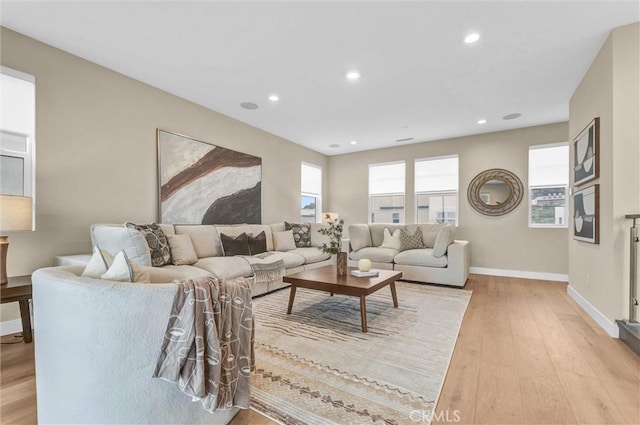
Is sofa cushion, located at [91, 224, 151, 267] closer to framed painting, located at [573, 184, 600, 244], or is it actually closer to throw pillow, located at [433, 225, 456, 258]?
throw pillow, located at [433, 225, 456, 258]

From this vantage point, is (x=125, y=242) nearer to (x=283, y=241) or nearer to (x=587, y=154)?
(x=283, y=241)

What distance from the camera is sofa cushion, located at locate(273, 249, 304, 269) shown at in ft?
13.7

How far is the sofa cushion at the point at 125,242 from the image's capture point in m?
2.70

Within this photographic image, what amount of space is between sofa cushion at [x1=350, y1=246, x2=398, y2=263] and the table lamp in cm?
437

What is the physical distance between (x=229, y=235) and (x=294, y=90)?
2194 mm

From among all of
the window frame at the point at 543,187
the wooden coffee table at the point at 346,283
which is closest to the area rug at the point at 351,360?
the wooden coffee table at the point at 346,283

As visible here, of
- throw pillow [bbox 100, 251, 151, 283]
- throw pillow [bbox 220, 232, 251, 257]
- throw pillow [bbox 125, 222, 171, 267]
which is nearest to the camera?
throw pillow [bbox 100, 251, 151, 283]

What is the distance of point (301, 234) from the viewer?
206 inches

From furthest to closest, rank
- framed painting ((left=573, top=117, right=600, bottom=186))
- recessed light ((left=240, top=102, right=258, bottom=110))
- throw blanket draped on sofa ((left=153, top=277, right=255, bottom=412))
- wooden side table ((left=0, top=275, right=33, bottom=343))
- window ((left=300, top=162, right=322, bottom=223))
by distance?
window ((left=300, top=162, right=322, bottom=223)) → recessed light ((left=240, top=102, right=258, bottom=110)) → framed painting ((left=573, top=117, right=600, bottom=186)) → wooden side table ((left=0, top=275, right=33, bottom=343)) → throw blanket draped on sofa ((left=153, top=277, right=255, bottom=412))

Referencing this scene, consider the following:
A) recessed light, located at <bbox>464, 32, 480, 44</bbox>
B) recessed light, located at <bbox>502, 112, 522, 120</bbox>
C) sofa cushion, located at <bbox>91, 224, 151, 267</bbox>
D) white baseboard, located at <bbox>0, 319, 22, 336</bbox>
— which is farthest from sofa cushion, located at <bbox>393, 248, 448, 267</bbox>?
white baseboard, located at <bbox>0, 319, 22, 336</bbox>

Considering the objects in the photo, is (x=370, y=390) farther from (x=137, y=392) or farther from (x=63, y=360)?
(x=63, y=360)

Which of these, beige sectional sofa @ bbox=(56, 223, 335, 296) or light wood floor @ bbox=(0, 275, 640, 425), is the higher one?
beige sectional sofa @ bbox=(56, 223, 335, 296)

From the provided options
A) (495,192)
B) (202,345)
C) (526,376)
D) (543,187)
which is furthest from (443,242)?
(202,345)

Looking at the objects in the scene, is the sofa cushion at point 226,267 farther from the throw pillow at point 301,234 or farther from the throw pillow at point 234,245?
the throw pillow at point 301,234
